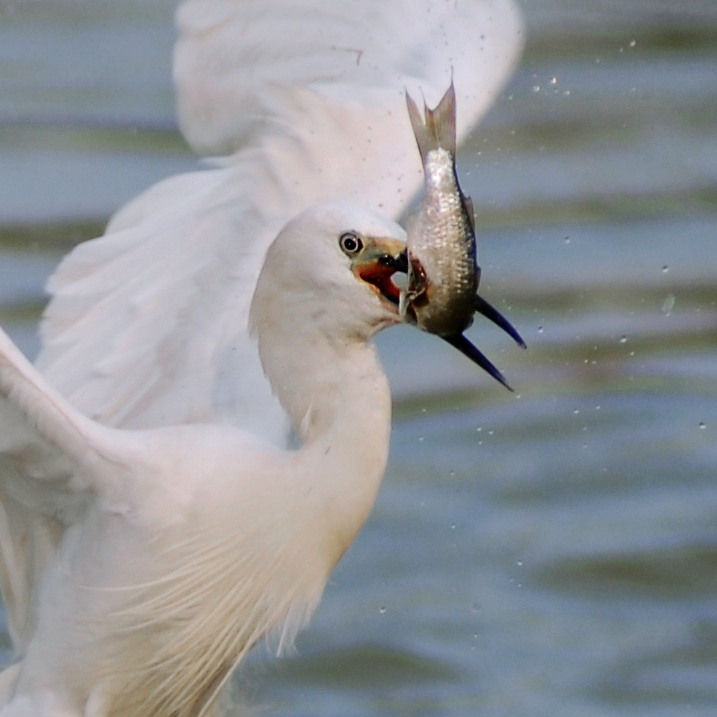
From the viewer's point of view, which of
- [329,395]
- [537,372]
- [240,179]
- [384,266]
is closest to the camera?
[384,266]

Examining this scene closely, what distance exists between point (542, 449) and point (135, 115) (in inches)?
123

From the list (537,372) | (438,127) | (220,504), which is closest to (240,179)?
(220,504)

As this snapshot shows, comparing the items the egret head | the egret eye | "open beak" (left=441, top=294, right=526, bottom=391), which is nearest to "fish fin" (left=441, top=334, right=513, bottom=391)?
"open beak" (left=441, top=294, right=526, bottom=391)

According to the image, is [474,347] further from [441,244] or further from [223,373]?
[223,373]

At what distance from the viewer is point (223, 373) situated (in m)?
4.31

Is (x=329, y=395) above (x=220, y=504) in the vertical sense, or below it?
above

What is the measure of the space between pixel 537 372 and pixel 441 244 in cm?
339

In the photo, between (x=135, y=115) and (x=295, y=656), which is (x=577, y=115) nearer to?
(x=135, y=115)

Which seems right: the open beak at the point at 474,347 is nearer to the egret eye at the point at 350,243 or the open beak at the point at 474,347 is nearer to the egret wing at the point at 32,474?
the egret eye at the point at 350,243

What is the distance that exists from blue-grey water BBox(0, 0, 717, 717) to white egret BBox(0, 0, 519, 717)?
0.85 metres

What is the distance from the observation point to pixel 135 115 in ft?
28.0

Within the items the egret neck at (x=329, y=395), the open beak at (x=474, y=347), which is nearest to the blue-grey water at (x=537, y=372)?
the egret neck at (x=329, y=395)

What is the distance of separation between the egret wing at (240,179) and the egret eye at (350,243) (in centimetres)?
79

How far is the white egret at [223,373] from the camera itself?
3.67m
